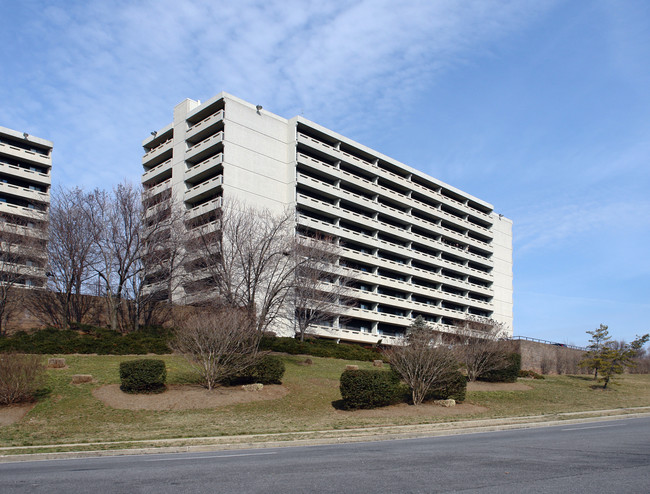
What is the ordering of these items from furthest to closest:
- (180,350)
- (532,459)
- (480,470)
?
1. (180,350)
2. (532,459)
3. (480,470)

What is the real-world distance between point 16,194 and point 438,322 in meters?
52.7

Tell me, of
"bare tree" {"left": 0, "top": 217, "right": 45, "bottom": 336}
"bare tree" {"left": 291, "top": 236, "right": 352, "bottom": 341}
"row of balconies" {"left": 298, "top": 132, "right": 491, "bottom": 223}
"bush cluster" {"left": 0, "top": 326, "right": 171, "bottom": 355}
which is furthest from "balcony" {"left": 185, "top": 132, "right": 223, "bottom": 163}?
"bush cluster" {"left": 0, "top": 326, "right": 171, "bottom": 355}

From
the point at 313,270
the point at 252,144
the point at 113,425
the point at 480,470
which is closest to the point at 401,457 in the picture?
the point at 480,470

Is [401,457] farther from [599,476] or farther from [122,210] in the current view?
[122,210]

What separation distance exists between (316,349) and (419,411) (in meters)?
17.3

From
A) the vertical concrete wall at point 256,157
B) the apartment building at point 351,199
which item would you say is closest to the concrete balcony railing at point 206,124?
the apartment building at point 351,199

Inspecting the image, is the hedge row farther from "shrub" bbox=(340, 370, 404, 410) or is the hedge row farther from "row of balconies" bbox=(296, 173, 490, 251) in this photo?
"row of balconies" bbox=(296, 173, 490, 251)

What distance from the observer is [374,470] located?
9.59 meters

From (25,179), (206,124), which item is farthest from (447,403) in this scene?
(25,179)

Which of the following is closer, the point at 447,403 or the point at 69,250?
the point at 447,403

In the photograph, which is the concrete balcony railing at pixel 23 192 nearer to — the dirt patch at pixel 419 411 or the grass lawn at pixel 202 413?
the grass lawn at pixel 202 413

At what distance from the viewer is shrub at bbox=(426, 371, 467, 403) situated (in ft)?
80.6

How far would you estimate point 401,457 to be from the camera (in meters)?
A: 11.2

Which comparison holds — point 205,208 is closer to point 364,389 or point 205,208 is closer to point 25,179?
point 25,179
